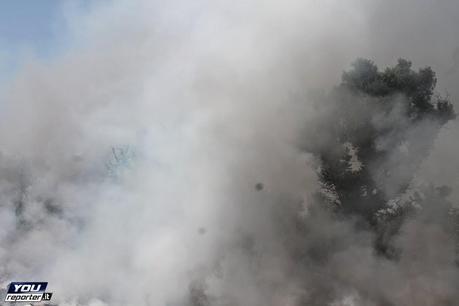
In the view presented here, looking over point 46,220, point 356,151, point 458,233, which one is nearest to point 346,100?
point 356,151

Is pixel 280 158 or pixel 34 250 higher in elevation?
pixel 280 158

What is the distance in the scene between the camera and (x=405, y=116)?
31.6 metres

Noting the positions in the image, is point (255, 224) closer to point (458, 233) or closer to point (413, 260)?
point (413, 260)

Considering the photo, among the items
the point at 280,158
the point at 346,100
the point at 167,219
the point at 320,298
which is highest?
the point at 346,100

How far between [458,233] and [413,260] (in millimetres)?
3205

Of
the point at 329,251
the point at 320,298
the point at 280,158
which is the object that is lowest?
the point at 320,298

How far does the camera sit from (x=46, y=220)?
31938 mm

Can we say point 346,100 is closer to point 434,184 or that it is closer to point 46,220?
point 434,184

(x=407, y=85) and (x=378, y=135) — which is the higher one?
(x=407, y=85)

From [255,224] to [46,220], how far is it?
11359 millimetres

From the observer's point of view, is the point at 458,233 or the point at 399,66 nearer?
the point at 458,233

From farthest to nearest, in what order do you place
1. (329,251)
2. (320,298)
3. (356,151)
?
(356,151)
(329,251)
(320,298)

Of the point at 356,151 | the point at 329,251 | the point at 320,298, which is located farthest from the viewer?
the point at 356,151

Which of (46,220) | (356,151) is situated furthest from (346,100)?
(46,220)
